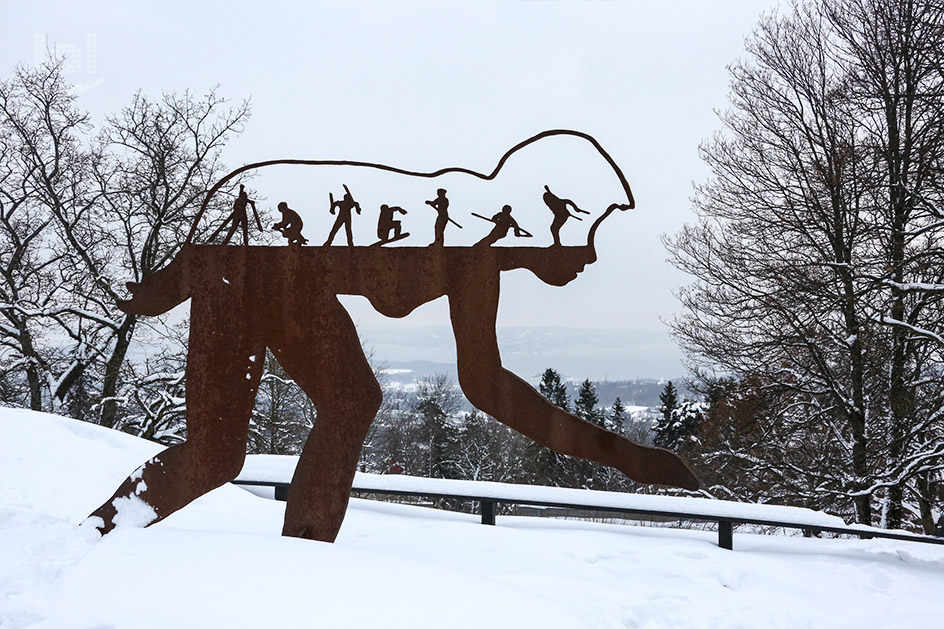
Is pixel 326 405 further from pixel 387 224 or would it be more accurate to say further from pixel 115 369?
pixel 115 369

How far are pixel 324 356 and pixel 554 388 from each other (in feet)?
79.7

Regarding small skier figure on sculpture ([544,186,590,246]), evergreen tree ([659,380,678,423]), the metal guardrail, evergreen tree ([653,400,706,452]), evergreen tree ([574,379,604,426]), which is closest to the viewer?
small skier figure on sculpture ([544,186,590,246])

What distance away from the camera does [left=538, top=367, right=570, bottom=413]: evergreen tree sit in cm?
2733

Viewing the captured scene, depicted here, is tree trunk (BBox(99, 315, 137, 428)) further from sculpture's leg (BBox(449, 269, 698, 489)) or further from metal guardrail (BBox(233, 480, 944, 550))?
sculpture's leg (BBox(449, 269, 698, 489))

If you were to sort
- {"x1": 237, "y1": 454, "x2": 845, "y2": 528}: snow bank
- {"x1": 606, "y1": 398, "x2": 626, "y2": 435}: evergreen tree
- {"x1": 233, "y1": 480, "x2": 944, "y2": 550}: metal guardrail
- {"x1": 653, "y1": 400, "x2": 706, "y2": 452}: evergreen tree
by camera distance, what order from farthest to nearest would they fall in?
{"x1": 606, "y1": 398, "x2": 626, "y2": 435}: evergreen tree, {"x1": 653, "y1": 400, "x2": 706, "y2": 452}: evergreen tree, {"x1": 237, "y1": 454, "x2": 845, "y2": 528}: snow bank, {"x1": 233, "y1": 480, "x2": 944, "y2": 550}: metal guardrail

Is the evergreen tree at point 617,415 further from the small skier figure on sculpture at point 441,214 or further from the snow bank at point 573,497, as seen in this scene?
the small skier figure on sculpture at point 441,214

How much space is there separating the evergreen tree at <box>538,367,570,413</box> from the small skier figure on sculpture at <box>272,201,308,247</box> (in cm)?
2282

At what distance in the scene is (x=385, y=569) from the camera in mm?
3395

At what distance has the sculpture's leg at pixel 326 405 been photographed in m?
4.51

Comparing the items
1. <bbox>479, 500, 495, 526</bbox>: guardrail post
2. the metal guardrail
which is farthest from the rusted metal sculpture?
<bbox>479, 500, 495, 526</bbox>: guardrail post

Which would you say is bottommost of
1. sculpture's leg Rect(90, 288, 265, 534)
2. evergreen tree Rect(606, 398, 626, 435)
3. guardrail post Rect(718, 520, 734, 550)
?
guardrail post Rect(718, 520, 734, 550)

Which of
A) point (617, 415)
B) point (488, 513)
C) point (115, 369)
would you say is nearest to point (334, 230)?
point (488, 513)

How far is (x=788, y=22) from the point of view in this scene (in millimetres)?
10961

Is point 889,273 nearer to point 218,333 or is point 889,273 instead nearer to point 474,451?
point 218,333
